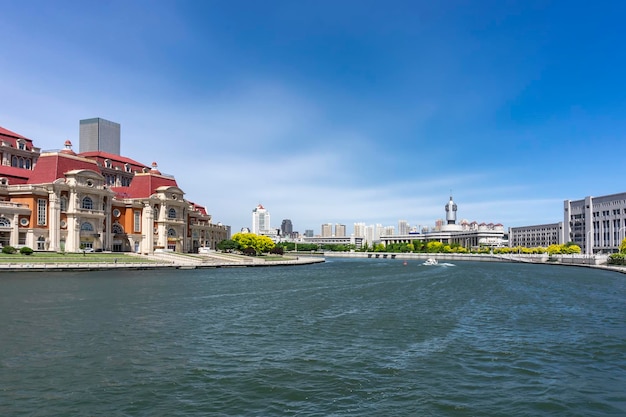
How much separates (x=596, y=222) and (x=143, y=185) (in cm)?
14884

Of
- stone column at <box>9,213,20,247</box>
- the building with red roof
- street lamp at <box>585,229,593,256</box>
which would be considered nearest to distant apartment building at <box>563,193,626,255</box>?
street lamp at <box>585,229,593,256</box>

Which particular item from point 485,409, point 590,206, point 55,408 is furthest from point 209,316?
point 590,206

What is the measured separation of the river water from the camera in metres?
16.6

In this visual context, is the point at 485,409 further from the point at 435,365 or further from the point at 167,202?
the point at 167,202

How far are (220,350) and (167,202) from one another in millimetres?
94526

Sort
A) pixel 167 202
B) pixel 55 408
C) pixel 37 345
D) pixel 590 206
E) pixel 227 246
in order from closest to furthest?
pixel 55 408 < pixel 37 345 < pixel 167 202 < pixel 227 246 < pixel 590 206

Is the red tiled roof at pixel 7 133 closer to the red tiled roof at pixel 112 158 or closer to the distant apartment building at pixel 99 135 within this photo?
the red tiled roof at pixel 112 158

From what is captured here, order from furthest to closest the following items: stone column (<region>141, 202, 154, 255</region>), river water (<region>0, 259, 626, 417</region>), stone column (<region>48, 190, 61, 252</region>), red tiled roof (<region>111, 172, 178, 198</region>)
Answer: red tiled roof (<region>111, 172, 178, 198</region>) → stone column (<region>141, 202, 154, 255</region>) → stone column (<region>48, 190, 61, 252</region>) → river water (<region>0, 259, 626, 417</region>)

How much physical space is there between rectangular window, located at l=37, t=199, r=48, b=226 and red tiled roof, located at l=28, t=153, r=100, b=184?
4868 mm

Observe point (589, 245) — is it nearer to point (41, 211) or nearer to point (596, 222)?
point (596, 222)

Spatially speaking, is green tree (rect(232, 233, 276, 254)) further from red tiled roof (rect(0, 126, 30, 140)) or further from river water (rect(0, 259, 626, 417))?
river water (rect(0, 259, 626, 417))

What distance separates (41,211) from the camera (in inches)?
3445

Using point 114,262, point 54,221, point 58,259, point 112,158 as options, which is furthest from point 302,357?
point 112,158

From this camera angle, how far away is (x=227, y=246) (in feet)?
459
